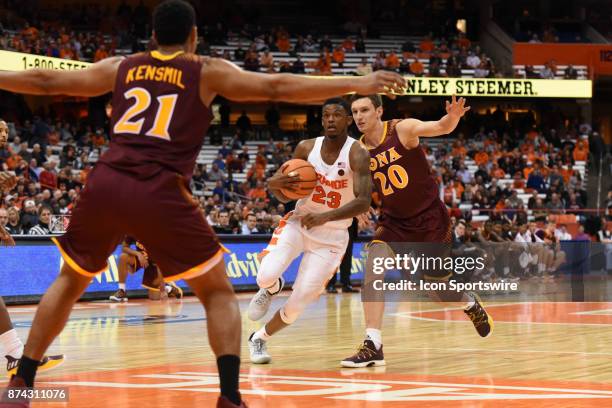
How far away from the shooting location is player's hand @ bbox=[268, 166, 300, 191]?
838cm

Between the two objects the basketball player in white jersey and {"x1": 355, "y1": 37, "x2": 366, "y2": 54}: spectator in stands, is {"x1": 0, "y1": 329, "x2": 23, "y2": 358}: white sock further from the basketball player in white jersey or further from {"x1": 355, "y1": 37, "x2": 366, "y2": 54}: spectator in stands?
{"x1": 355, "y1": 37, "x2": 366, "y2": 54}: spectator in stands

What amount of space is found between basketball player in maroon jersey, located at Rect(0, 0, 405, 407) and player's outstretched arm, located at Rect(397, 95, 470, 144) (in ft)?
10.1

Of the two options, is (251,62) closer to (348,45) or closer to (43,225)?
(348,45)

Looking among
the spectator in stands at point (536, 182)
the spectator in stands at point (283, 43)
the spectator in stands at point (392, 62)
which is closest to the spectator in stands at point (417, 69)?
the spectator in stands at point (392, 62)

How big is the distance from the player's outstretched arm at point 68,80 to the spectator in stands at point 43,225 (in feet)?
40.9

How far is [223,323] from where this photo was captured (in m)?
5.39

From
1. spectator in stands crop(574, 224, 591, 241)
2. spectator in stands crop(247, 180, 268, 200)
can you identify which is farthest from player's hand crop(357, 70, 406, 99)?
spectator in stands crop(574, 224, 591, 241)

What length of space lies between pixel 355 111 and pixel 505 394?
3.34 metres

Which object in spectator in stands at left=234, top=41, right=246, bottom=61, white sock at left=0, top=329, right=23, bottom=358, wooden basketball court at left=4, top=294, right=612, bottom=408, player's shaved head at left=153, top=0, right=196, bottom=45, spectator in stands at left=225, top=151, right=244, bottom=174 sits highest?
spectator in stands at left=234, top=41, right=246, bottom=61

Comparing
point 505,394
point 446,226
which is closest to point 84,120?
point 446,226

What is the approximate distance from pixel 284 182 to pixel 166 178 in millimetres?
3148

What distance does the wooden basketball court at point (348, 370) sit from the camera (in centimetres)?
678

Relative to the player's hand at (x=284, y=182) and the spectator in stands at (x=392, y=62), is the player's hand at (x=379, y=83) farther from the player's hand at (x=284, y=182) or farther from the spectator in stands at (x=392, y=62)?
the spectator in stands at (x=392, y=62)

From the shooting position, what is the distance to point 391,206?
975 cm
